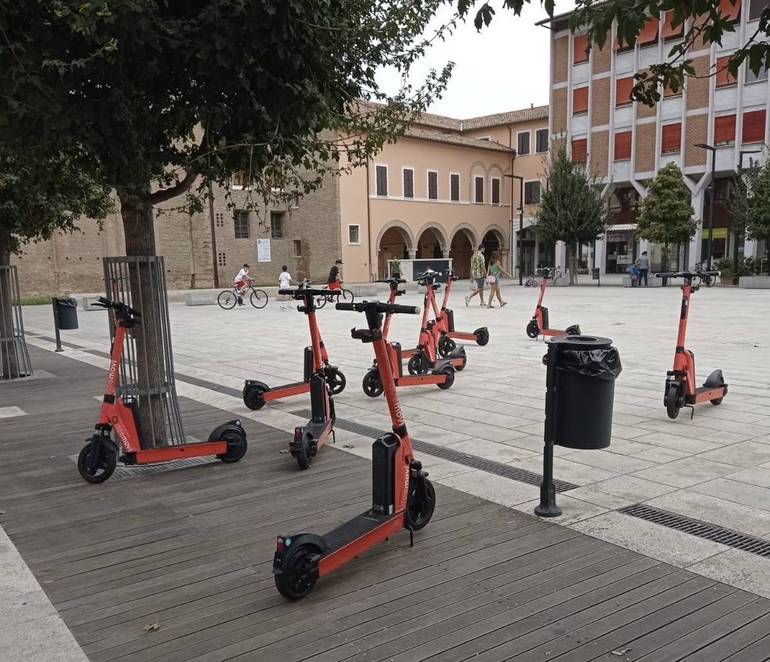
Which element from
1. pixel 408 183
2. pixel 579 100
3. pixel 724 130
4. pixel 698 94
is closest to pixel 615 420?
pixel 724 130

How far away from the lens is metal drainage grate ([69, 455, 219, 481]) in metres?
5.00

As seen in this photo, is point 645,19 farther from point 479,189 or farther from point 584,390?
point 479,189

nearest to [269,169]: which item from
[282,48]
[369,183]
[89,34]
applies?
[282,48]

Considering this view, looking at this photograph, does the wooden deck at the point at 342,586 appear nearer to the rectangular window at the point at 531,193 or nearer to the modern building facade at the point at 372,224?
the modern building facade at the point at 372,224

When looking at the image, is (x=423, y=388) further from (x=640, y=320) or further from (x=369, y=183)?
(x=369, y=183)

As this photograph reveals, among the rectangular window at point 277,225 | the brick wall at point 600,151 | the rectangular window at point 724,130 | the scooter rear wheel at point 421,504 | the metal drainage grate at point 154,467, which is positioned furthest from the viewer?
the rectangular window at point 277,225

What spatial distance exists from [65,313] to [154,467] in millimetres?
8524

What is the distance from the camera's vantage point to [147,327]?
5246mm

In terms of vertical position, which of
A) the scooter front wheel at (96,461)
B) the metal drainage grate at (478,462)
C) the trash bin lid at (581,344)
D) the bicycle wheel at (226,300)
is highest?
the trash bin lid at (581,344)

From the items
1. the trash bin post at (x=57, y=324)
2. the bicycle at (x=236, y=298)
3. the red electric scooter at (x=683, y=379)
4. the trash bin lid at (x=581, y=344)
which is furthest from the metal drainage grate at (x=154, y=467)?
the bicycle at (x=236, y=298)

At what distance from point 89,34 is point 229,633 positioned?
3024 millimetres

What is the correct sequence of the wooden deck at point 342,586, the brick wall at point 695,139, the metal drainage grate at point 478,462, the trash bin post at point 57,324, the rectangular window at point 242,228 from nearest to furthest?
1. the wooden deck at point 342,586
2. the metal drainage grate at point 478,462
3. the trash bin post at point 57,324
4. the brick wall at point 695,139
5. the rectangular window at point 242,228

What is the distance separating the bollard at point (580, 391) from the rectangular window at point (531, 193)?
155 feet

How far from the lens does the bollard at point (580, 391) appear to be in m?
3.78
